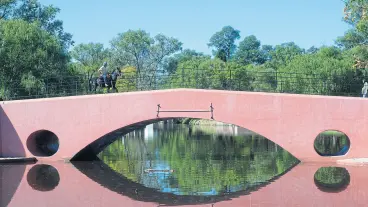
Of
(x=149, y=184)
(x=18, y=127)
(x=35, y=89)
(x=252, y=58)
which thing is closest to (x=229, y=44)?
(x=252, y=58)

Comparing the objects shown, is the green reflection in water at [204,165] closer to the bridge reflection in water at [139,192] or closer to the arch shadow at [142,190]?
the arch shadow at [142,190]

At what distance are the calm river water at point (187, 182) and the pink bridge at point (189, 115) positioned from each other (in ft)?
3.40

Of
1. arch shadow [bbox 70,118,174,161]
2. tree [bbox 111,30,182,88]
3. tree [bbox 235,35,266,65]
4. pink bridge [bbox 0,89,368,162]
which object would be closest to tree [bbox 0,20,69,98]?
arch shadow [bbox 70,118,174,161]

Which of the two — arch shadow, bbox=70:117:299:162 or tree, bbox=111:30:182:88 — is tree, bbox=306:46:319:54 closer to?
tree, bbox=111:30:182:88

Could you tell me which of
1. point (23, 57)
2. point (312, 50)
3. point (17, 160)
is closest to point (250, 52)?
point (312, 50)

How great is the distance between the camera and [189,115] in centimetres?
1917

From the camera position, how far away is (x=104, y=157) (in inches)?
938

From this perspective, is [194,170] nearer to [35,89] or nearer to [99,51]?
[35,89]

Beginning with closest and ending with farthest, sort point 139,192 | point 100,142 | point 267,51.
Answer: point 139,192 → point 100,142 → point 267,51

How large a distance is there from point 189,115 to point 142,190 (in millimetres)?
5213

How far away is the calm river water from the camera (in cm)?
1291

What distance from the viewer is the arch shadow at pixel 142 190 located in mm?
13000

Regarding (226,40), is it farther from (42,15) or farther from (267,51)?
(42,15)

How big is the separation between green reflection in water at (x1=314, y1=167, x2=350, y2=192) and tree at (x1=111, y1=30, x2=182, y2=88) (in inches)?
1692
